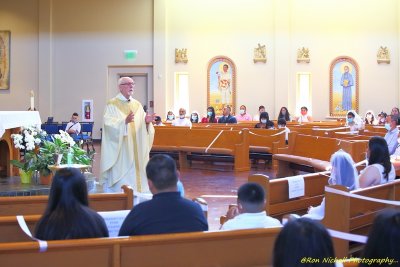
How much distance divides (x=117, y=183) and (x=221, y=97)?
1277cm

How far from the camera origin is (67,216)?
280 centimetres

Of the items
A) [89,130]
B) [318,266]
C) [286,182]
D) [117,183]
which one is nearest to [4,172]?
[117,183]

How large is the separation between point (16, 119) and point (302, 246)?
5.91m

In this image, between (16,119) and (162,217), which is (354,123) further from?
(162,217)

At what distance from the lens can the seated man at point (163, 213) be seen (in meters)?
2.88

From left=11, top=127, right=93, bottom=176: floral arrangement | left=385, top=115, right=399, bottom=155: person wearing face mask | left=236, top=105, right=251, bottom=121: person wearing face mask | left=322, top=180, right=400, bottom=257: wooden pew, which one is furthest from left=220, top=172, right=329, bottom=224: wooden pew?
left=236, top=105, right=251, bottom=121: person wearing face mask

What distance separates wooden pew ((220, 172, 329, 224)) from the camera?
16.4ft

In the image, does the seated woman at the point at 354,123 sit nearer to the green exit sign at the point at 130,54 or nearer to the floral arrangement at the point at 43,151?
the floral arrangement at the point at 43,151

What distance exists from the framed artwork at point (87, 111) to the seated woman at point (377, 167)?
15359mm

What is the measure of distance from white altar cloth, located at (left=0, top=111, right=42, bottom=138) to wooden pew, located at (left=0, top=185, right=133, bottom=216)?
7.97 feet

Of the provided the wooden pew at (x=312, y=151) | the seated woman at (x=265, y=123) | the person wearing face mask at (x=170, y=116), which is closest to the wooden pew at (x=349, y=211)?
the wooden pew at (x=312, y=151)

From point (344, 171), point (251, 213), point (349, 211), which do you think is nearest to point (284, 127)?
point (344, 171)

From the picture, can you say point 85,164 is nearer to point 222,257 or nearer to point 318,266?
point 222,257

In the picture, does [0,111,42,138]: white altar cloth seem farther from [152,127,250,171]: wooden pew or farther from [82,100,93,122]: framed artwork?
[82,100,93,122]: framed artwork
